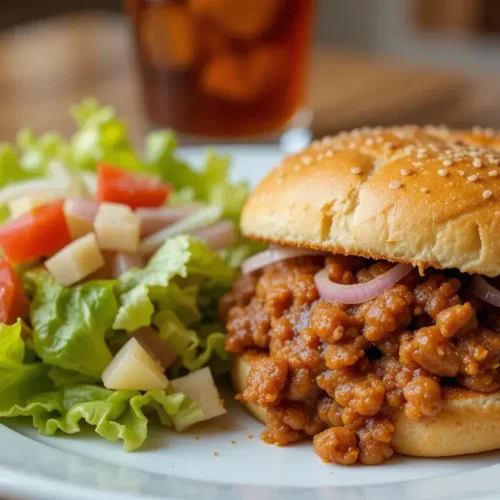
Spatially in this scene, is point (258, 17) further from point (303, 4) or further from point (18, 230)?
point (18, 230)

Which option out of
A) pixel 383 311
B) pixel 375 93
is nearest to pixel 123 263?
pixel 383 311

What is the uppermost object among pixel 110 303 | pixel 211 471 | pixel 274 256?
pixel 274 256

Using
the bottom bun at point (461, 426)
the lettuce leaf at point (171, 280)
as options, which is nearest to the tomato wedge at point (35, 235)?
the lettuce leaf at point (171, 280)

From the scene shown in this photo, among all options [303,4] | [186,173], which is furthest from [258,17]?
[186,173]

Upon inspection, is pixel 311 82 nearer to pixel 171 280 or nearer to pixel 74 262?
pixel 171 280

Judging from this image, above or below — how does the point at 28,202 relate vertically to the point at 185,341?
above
